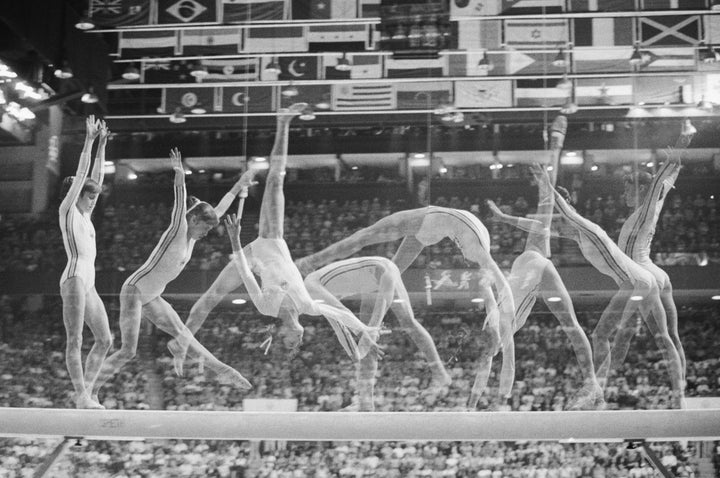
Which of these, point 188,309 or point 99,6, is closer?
point 188,309

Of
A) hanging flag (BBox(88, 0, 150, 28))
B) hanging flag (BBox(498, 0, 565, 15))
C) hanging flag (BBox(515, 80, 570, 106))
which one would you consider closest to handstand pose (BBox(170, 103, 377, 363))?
hanging flag (BBox(88, 0, 150, 28))

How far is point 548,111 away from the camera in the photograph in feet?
32.6

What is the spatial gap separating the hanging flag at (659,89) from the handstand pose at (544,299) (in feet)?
4.87

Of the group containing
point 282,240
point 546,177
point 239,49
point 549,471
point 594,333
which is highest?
point 239,49

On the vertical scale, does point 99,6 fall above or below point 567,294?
above

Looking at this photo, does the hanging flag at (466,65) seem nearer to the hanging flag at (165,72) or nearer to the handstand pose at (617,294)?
the handstand pose at (617,294)

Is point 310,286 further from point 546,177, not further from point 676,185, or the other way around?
point 676,185

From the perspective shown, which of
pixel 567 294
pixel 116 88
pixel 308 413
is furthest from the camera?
pixel 116 88

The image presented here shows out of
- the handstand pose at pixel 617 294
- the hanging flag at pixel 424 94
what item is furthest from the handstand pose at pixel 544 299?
the hanging flag at pixel 424 94

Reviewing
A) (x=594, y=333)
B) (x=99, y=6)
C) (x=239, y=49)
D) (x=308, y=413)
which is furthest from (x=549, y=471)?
(x=99, y=6)

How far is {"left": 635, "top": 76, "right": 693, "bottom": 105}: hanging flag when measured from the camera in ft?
32.6

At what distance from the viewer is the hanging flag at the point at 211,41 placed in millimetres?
10508

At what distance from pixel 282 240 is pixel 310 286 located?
573 mm

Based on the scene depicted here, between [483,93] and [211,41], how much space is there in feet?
10.5
